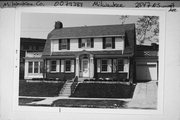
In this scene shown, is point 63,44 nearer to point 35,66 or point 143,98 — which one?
point 35,66

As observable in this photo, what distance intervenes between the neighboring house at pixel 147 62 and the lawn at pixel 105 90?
0.12 m

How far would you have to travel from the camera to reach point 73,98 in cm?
212

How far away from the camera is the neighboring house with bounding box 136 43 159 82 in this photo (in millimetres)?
2051

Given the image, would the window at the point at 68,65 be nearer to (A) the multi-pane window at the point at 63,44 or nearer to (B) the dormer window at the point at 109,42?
(A) the multi-pane window at the point at 63,44

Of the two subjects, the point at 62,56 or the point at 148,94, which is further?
the point at 62,56

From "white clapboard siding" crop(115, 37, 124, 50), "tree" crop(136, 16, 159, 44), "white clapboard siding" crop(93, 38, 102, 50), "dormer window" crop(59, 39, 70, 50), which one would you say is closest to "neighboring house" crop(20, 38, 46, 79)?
"dormer window" crop(59, 39, 70, 50)

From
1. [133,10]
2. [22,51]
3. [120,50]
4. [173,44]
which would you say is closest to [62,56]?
[22,51]

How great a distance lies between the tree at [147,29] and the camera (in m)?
2.05

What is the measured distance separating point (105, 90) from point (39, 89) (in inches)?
18.8

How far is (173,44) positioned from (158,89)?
326 millimetres

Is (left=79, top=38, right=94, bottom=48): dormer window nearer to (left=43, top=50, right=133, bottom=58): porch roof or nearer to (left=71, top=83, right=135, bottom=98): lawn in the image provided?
(left=43, top=50, right=133, bottom=58): porch roof

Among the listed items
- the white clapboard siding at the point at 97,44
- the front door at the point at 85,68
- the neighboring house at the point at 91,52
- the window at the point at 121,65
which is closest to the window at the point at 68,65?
the neighboring house at the point at 91,52

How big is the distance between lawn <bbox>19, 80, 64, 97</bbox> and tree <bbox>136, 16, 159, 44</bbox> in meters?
0.67

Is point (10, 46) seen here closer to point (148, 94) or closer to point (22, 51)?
point (22, 51)
